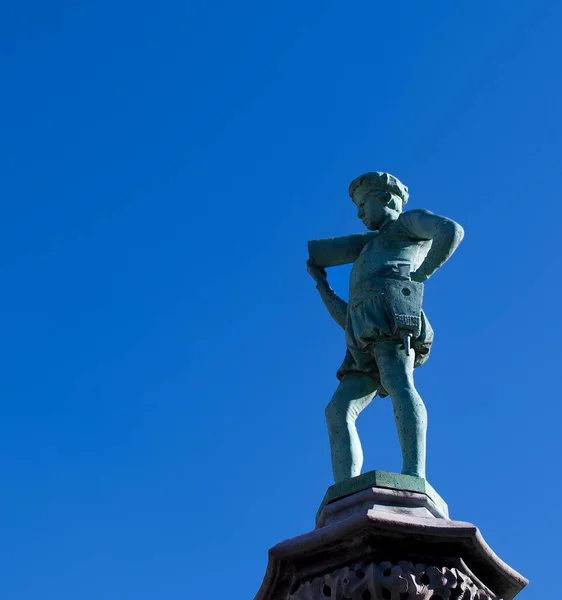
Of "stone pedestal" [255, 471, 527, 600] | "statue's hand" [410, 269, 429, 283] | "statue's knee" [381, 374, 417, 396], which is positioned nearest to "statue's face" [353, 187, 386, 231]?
"statue's hand" [410, 269, 429, 283]

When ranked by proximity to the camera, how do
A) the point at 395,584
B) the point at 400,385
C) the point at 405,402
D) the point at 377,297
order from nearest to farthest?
the point at 395,584 < the point at 405,402 < the point at 400,385 < the point at 377,297

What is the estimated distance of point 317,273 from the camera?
33.3ft

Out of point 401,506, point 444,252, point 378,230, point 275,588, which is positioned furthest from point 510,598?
point 378,230

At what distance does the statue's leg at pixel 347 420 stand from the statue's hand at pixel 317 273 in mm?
1201

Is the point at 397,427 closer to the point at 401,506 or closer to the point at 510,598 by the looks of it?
the point at 401,506

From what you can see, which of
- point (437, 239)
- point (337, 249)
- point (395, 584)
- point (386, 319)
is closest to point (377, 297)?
point (386, 319)

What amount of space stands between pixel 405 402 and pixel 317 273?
1.98 meters

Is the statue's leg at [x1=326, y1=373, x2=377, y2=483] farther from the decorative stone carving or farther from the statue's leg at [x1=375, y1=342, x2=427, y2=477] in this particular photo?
the decorative stone carving

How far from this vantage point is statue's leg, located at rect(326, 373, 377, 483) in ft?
28.7

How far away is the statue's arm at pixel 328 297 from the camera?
9.81 meters

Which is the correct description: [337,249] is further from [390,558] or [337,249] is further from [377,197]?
[390,558]

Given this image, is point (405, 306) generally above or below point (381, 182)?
below

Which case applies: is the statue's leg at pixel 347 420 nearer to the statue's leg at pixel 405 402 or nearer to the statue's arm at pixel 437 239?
the statue's leg at pixel 405 402

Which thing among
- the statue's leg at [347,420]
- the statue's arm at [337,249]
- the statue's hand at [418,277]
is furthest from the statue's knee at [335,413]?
the statue's arm at [337,249]
